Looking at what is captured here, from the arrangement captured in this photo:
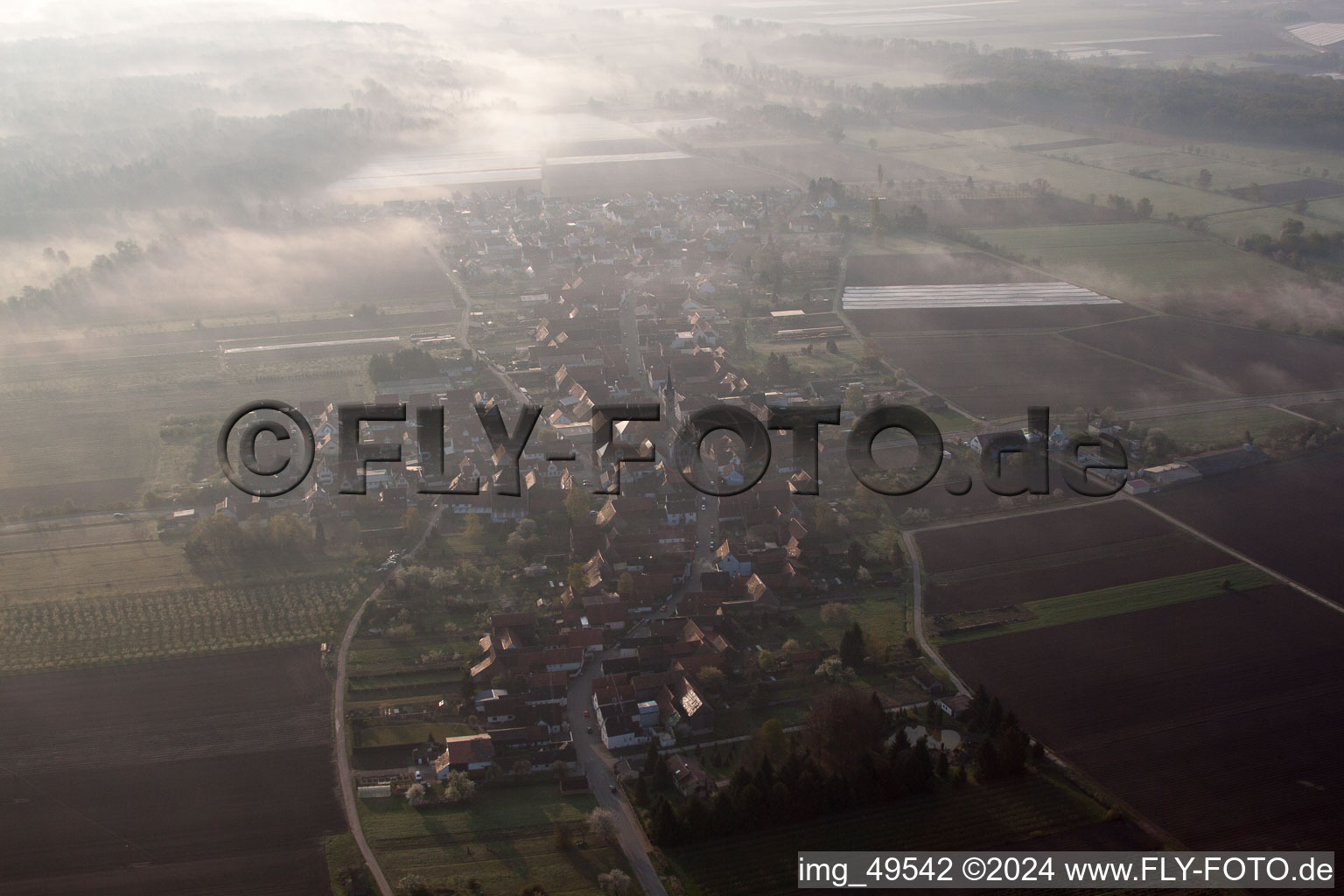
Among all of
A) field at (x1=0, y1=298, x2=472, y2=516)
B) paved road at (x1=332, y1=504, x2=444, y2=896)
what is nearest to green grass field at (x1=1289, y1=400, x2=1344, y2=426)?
paved road at (x1=332, y1=504, x2=444, y2=896)

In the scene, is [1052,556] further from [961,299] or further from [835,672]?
[961,299]

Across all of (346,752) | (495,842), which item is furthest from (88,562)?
(495,842)

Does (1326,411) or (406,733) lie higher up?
(1326,411)

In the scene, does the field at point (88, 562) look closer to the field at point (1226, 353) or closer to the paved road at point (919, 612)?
the paved road at point (919, 612)

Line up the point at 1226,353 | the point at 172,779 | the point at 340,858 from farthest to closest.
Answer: the point at 1226,353, the point at 172,779, the point at 340,858

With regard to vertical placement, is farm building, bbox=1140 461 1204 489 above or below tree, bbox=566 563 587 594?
above

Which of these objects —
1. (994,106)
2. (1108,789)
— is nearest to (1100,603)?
(1108,789)

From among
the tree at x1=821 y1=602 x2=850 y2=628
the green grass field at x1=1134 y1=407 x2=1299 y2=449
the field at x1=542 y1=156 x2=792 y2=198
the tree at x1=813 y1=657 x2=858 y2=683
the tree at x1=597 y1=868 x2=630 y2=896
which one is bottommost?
the tree at x1=597 y1=868 x2=630 y2=896

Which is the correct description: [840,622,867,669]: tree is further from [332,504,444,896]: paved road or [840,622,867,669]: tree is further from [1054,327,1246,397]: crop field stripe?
[1054,327,1246,397]: crop field stripe
